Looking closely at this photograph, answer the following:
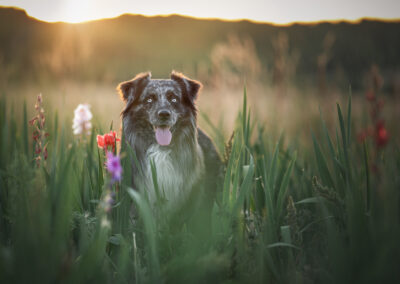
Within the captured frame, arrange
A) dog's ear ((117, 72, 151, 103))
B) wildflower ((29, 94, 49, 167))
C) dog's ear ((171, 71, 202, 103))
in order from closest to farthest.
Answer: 1. wildflower ((29, 94, 49, 167))
2. dog's ear ((117, 72, 151, 103))
3. dog's ear ((171, 71, 202, 103))

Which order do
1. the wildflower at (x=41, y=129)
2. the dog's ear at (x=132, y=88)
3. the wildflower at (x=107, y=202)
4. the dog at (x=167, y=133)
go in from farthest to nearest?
the dog's ear at (x=132, y=88) < the dog at (x=167, y=133) < the wildflower at (x=41, y=129) < the wildflower at (x=107, y=202)

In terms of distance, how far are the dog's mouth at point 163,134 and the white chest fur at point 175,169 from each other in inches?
6.2

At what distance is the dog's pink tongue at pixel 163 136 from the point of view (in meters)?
2.99

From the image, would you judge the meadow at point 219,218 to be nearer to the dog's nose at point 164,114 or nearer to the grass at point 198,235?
the grass at point 198,235

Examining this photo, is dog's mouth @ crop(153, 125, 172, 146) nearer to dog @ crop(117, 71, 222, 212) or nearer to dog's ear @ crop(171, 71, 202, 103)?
dog @ crop(117, 71, 222, 212)

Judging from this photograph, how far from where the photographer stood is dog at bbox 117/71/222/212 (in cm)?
304

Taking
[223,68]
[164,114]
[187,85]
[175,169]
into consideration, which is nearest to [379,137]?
[164,114]

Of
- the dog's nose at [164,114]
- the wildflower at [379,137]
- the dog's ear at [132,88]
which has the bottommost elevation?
the wildflower at [379,137]

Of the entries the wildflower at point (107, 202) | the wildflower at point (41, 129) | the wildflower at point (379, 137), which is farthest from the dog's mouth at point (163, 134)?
the wildflower at point (379, 137)

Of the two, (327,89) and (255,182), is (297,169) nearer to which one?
(255,182)

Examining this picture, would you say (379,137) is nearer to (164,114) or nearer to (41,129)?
(41,129)

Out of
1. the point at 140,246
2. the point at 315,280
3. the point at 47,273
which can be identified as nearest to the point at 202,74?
the point at 140,246

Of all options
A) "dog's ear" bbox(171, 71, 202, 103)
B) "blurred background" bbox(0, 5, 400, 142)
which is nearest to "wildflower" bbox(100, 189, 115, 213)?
"blurred background" bbox(0, 5, 400, 142)

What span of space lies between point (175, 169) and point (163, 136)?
0.41 metres
